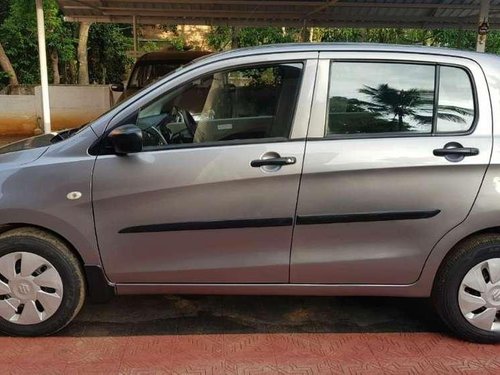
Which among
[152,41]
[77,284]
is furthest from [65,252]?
[152,41]

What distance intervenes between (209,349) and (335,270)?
2.96 ft

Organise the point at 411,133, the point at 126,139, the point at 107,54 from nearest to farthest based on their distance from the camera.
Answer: the point at 126,139, the point at 411,133, the point at 107,54

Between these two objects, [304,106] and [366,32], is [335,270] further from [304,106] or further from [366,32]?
[366,32]

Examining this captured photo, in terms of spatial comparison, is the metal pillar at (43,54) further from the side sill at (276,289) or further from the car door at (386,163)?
the car door at (386,163)

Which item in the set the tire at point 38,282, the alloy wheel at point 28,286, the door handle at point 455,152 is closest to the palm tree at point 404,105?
the door handle at point 455,152

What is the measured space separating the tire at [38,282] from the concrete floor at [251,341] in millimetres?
143

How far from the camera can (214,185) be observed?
122 inches

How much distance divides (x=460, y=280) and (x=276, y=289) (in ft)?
3.64

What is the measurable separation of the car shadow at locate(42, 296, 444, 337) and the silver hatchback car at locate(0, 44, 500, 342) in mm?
337

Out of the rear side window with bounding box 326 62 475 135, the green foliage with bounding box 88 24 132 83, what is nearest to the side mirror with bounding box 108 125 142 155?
the rear side window with bounding box 326 62 475 135

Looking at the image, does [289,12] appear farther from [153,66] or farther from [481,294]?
[481,294]

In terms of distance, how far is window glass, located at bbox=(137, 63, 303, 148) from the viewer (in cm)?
323

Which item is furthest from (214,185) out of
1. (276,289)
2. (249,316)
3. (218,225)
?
(249,316)

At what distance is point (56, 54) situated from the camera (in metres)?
14.7
